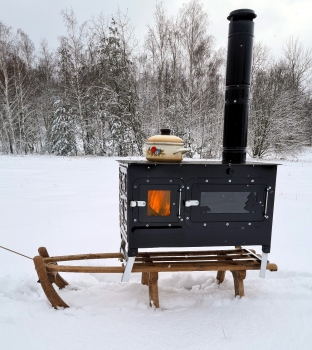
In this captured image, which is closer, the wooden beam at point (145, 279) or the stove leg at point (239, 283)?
the stove leg at point (239, 283)

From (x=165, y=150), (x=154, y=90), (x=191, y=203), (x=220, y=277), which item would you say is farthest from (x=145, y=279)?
(x=154, y=90)

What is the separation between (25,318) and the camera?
201 cm

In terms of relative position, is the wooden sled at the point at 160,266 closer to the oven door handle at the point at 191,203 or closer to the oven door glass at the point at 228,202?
the oven door glass at the point at 228,202

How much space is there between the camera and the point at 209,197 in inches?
81.8

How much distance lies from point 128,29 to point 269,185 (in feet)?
53.4

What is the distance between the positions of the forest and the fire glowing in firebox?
1237 cm

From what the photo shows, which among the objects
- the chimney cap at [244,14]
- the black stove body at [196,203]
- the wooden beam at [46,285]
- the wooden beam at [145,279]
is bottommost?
the wooden beam at [145,279]

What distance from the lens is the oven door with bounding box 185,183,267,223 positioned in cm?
206

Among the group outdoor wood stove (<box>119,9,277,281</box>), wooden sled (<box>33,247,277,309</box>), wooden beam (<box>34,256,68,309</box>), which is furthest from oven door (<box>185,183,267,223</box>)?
wooden beam (<box>34,256,68,309</box>)

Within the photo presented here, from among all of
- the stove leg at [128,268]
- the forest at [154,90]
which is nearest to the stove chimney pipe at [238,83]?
the stove leg at [128,268]

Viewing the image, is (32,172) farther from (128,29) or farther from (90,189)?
(128,29)

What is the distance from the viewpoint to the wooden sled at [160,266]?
2.08m

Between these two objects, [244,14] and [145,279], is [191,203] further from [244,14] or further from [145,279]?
[244,14]

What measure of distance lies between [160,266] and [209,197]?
669 mm
